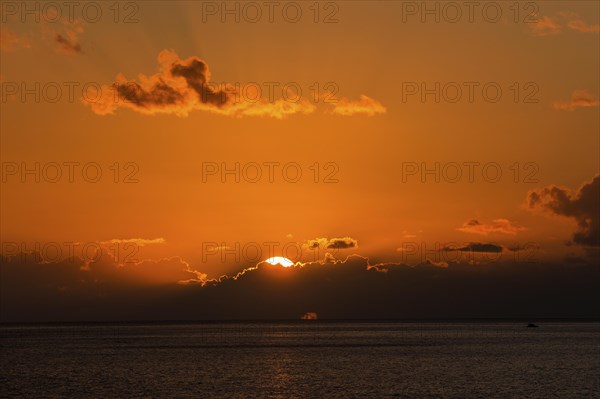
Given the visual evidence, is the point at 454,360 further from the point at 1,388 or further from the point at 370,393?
the point at 1,388

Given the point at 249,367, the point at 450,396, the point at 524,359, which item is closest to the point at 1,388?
the point at 249,367

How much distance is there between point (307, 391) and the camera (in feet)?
328

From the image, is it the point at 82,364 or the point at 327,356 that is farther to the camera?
the point at 327,356

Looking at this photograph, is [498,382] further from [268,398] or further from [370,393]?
[268,398]

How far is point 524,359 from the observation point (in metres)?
162

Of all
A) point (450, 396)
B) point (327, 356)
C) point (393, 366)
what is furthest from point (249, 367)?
point (450, 396)

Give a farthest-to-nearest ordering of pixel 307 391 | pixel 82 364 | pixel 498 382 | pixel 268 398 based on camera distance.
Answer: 1. pixel 82 364
2. pixel 498 382
3. pixel 307 391
4. pixel 268 398

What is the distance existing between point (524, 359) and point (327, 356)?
143 feet

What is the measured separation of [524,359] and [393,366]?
116 ft

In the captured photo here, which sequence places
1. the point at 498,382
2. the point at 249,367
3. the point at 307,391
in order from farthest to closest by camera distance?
the point at 249,367
the point at 498,382
the point at 307,391

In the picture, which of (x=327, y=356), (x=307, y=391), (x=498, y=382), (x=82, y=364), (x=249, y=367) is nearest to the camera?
(x=307, y=391)

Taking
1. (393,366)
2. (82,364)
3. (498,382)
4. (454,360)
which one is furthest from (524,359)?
(82,364)

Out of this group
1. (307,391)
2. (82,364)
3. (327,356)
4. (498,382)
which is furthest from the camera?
(327,356)

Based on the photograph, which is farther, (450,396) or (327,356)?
(327,356)
